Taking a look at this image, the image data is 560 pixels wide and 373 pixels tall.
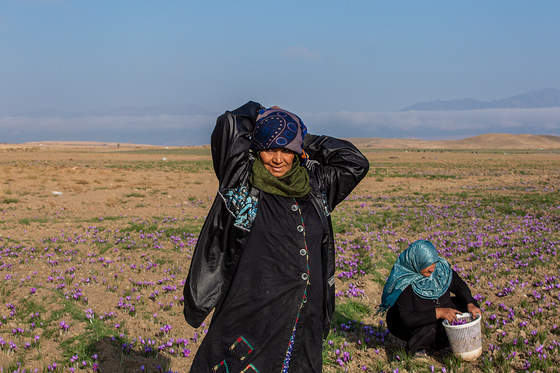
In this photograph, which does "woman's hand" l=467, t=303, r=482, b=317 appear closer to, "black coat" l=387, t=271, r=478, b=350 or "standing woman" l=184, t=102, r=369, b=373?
"black coat" l=387, t=271, r=478, b=350

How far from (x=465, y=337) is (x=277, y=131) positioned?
10.0ft

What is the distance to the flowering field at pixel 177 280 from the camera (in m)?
4.54

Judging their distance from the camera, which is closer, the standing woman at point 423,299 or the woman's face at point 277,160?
the woman's face at point 277,160

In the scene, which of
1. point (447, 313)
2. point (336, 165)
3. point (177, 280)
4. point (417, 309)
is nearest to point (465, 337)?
point (447, 313)

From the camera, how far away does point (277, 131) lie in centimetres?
259

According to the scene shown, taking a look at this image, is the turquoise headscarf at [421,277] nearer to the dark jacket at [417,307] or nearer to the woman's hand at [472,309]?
the dark jacket at [417,307]

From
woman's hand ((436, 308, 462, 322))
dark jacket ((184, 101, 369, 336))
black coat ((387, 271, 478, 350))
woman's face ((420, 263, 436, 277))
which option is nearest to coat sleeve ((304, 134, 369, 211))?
dark jacket ((184, 101, 369, 336))

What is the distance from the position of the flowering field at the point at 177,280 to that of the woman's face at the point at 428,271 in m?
0.93

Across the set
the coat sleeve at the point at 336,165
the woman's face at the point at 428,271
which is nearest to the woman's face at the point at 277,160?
the coat sleeve at the point at 336,165

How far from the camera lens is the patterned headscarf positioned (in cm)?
258

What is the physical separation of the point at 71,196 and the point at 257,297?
16593 mm

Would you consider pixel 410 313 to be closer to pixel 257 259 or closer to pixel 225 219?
pixel 257 259

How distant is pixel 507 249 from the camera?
845 centimetres

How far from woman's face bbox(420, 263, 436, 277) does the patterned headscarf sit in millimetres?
2407
